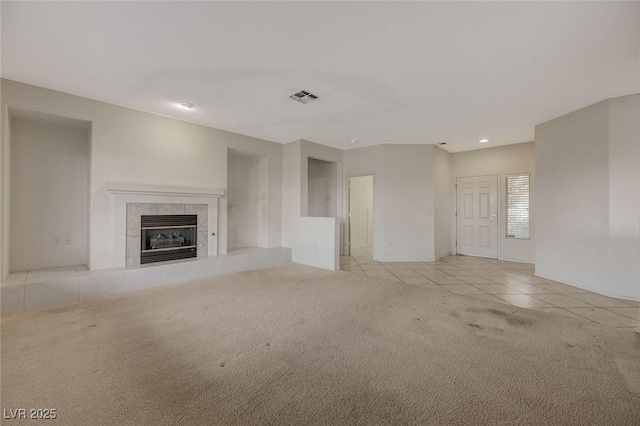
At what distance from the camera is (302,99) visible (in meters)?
3.45

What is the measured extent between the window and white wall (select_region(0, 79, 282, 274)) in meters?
6.41

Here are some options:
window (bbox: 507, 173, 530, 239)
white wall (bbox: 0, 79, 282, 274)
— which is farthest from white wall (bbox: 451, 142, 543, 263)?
white wall (bbox: 0, 79, 282, 274)

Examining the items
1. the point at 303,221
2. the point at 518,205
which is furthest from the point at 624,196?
the point at 303,221

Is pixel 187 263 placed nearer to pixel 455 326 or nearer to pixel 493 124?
pixel 455 326

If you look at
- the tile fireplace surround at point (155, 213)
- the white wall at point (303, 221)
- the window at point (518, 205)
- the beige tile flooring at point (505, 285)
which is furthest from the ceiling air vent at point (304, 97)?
the window at point (518, 205)

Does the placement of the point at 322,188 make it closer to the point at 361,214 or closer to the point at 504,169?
the point at 361,214

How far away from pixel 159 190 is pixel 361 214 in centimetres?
537

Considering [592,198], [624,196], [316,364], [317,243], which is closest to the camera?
[316,364]

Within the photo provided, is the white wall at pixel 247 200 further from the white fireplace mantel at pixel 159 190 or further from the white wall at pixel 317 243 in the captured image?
the white fireplace mantel at pixel 159 190

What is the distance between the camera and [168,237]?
433cm

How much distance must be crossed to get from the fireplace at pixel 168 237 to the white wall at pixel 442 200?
17.4 feet

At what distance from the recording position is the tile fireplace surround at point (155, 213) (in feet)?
12.4

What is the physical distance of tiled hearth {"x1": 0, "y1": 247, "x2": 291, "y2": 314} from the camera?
111 inches

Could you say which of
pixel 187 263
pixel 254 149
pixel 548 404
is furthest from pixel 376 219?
pixel 548 404
